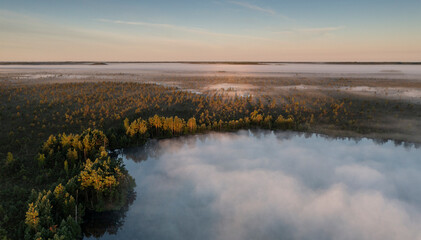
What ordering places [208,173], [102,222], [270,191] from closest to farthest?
[102,222] → [270,191] → [208,173]

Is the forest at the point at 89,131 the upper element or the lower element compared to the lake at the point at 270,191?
upper

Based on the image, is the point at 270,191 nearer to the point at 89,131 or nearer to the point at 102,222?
the point at 102,222

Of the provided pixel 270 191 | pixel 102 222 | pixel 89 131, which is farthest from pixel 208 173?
pixel 89 131

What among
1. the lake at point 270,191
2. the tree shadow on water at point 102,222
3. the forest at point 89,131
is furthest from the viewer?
the lake at point 270,191

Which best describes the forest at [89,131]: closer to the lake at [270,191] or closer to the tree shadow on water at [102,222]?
the tree shadow on water at [102,222]

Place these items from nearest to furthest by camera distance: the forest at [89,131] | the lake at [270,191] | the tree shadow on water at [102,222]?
the forest at [89,131] < the tree shadow on water at [102,222] < the lake at [270,191]

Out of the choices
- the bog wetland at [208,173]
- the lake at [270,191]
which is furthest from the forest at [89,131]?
the lake at [270,191]

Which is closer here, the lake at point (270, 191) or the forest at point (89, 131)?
the forest at point (89, 131)
